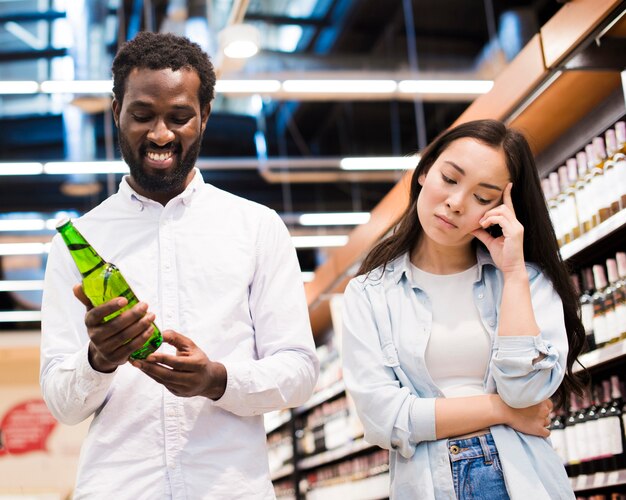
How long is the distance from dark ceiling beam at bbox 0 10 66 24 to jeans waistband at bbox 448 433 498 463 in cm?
917

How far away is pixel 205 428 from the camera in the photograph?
6.25 ft

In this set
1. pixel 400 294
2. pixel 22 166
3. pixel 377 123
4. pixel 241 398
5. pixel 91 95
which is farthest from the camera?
pixel 377 123

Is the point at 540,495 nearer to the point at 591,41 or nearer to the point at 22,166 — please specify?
the point at 591,41

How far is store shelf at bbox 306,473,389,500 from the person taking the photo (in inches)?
261

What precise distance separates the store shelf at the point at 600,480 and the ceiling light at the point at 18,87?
455cm

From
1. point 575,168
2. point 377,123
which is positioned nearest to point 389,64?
point 377,123

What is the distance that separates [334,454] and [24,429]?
8.52 meters

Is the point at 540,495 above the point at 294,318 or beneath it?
beneath

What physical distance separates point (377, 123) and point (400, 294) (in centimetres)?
1089

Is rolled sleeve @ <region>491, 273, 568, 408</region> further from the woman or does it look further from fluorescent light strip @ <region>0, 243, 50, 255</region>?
fluorescent light strip @ <region>0, 243, 50, 255</region>

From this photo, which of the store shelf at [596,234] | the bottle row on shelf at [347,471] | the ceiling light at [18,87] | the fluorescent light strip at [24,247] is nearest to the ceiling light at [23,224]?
the fluorescent light strip at [24,247]

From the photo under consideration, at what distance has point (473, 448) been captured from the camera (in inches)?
80.3

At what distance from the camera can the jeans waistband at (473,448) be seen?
6.65ft

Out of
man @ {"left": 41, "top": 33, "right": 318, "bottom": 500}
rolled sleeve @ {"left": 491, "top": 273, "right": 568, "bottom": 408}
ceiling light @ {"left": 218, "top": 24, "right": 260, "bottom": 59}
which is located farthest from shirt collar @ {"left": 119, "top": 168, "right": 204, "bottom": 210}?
ceiling light @ {"left": 218, "top": 24, "right": 260, "bottom": 59}
